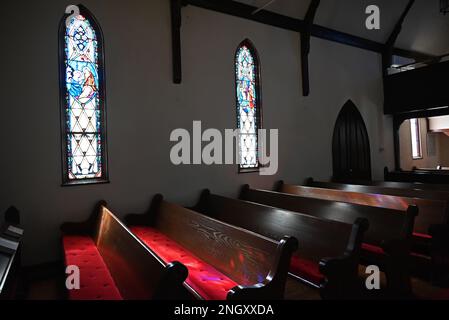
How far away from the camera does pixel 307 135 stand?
597cm

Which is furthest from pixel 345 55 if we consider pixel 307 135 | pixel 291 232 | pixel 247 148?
pixel 291 232

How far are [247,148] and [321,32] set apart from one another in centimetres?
301

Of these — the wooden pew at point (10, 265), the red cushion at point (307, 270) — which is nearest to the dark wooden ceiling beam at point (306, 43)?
the red cushion at point (307, 270)

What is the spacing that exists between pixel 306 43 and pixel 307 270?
15.3ft

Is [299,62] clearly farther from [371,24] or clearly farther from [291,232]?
[291,232]

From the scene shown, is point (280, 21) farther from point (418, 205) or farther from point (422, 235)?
point (422, 235)

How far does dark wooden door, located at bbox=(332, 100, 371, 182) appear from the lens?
21.1ft

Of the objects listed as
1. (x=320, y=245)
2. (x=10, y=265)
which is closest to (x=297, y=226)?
(x=320, y=245)

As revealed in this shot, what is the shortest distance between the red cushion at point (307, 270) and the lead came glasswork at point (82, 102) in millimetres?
2656

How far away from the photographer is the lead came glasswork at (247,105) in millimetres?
5195

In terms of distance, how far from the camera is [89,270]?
8.42ft

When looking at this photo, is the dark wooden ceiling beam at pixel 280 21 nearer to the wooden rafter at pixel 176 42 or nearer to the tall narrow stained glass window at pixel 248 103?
the wooden rafter at pixel 176 42

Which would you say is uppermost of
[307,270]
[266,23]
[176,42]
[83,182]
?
[266,23]

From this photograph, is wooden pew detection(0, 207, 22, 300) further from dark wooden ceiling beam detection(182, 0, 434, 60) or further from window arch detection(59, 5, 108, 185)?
dark wooden ceiling beam detection(182, 0, 434, 60)
